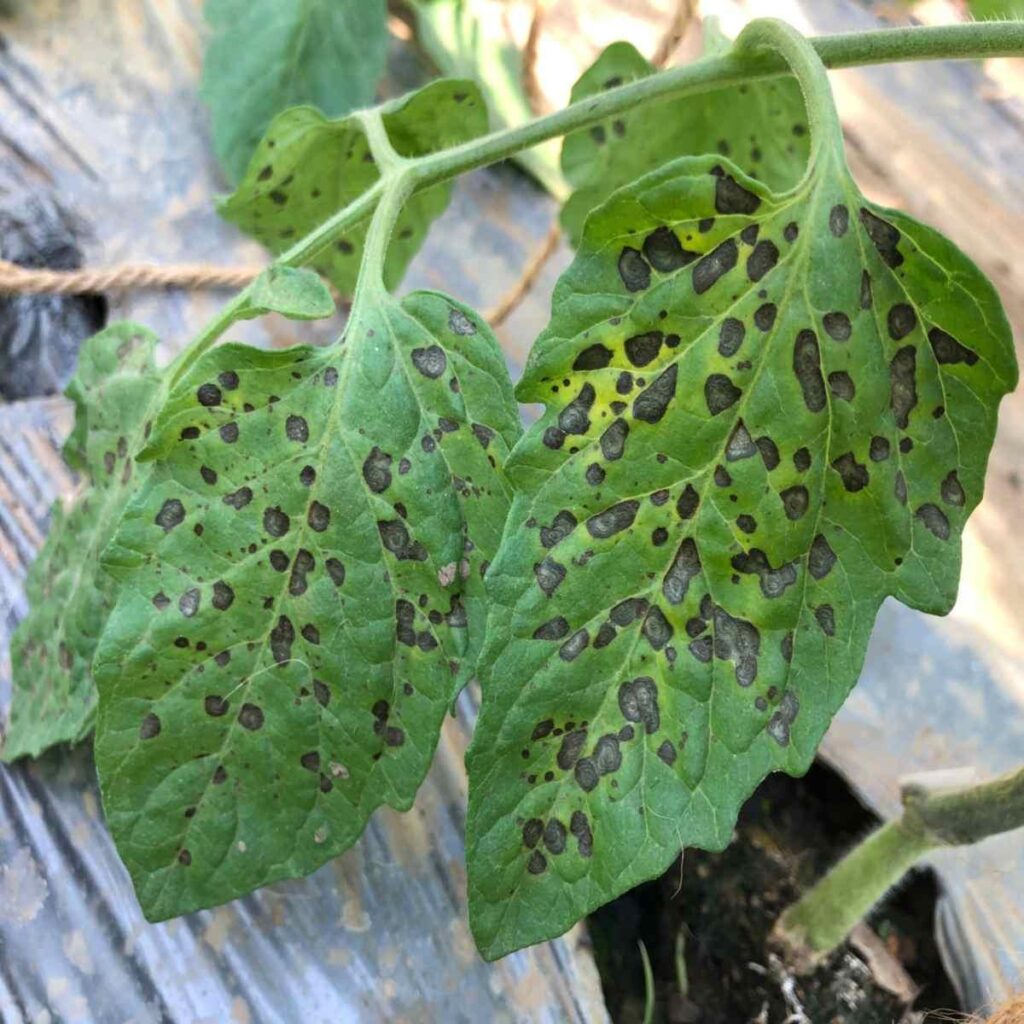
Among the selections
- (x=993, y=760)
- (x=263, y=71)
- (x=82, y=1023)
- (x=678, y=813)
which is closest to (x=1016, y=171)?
(x=993, y=760)

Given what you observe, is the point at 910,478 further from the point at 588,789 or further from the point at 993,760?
the point at 993,760

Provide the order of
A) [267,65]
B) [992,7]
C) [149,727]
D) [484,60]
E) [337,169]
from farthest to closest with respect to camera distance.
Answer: [484,60] < [267,65] < [992,7] < [337,169] < [149,727]

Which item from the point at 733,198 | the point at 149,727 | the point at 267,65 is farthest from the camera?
the point at 267,65

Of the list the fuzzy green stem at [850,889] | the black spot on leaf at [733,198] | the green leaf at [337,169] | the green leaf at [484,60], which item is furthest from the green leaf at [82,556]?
the green leaf at [484,60]

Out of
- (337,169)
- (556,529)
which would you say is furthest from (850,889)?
(337,169)

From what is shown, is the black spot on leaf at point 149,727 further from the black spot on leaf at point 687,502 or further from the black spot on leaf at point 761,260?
the black spot on leaf at point 761,260

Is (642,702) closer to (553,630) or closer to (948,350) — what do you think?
(553,630)

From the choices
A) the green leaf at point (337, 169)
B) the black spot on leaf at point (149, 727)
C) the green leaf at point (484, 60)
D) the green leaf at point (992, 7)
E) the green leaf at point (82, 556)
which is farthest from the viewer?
the green leaf at point (484, 60)
